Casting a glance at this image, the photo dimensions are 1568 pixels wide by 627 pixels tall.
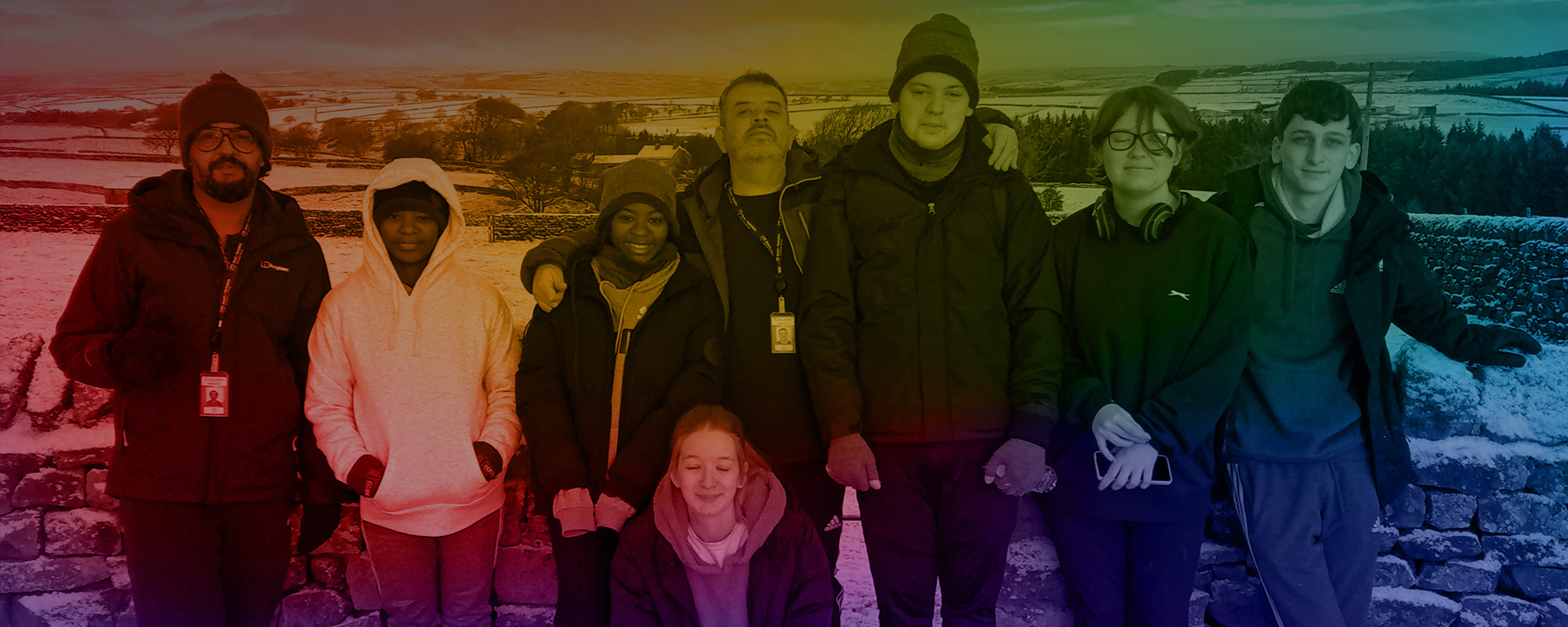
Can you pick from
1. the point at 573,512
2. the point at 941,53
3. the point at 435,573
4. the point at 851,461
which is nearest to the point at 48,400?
the point at 435,573

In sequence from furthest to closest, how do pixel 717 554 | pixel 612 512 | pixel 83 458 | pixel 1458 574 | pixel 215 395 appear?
pixel 1458 574
pixel 83 458
pixel 215 395
pixel 612 512
pixel 717 554

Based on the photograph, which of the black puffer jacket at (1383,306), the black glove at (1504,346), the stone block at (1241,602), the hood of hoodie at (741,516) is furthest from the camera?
the stone block at (1241,602)

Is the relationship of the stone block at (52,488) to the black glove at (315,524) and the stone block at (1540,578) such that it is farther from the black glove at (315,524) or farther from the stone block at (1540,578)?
the stone block at (1540,578)

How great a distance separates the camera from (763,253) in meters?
2.76

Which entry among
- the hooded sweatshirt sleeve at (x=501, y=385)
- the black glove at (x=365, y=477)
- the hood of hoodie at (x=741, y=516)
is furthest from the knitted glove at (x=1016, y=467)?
the black glove at (x=365, y=477)

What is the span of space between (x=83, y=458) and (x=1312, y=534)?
430 cm

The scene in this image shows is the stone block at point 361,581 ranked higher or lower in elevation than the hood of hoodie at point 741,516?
lower

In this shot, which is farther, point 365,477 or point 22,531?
point 22,531

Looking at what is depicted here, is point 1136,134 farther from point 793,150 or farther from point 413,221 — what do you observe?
point 413,221

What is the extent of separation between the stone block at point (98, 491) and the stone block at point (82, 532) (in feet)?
0.10

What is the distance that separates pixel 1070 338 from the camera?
282 centimetres

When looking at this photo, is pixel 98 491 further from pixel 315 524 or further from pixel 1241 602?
pixel 1241 602

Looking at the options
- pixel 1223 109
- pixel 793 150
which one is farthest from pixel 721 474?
pixel 1223 109

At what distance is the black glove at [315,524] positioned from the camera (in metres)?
2.88
